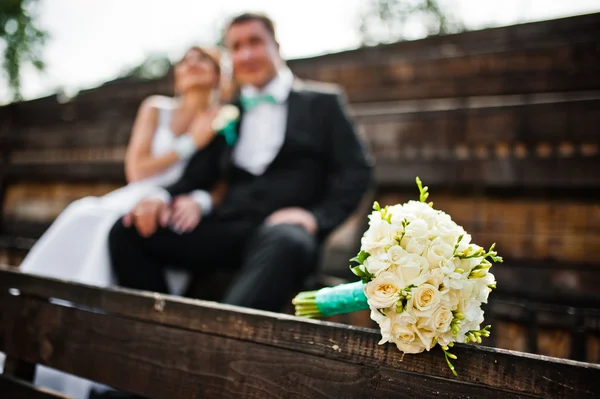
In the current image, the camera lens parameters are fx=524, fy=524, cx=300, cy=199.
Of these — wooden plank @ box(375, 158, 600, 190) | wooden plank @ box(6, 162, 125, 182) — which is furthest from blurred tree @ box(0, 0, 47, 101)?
wooden plank @ box(375, 158, 600, 190)

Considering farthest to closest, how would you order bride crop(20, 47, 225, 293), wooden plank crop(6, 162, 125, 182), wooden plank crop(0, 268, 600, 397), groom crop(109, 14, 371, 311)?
wooden plank crop(6, 162, 125, 182)
bride crop(20, 47, 225, 293)
groom crop(109, 14, 371, 311)
wooden plank crop(0, 268, 600, 397)

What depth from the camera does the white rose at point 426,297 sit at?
1.00 metres

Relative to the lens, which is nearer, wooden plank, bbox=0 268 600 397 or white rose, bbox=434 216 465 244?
wooden plank, bbox=0 268 600 397

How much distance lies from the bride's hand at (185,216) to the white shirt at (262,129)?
1.28ft

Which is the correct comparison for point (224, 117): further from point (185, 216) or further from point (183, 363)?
point (183, 363)

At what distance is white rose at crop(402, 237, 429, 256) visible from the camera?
3.50 ft

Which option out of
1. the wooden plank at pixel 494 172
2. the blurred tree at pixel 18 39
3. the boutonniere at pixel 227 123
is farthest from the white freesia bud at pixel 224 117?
the blurred tree at pixel 18 39

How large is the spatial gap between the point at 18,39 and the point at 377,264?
16.2 metres

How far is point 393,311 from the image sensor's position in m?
1.06

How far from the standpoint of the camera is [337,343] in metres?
1.21

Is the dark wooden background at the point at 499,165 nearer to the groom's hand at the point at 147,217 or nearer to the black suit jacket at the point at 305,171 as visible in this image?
the black suit jacket at the point at 305,171

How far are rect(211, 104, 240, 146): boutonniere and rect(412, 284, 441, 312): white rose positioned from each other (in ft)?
6.12

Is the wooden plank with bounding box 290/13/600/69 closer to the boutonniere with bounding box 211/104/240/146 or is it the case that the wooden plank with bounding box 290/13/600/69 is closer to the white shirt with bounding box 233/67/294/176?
the white shirt with bounding box 233/67/294/176

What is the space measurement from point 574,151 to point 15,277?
13.5ft
